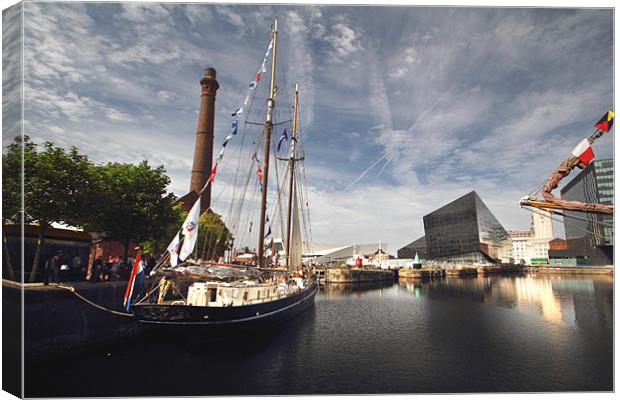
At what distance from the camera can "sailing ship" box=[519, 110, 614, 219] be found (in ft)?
33.4

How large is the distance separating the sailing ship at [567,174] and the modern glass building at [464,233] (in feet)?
354

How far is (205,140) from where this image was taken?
4975 centimetres

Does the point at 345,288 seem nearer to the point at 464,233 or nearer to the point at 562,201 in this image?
the point at 562,201

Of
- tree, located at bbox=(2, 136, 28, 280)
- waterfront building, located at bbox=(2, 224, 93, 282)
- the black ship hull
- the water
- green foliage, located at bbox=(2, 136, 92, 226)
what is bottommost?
the water

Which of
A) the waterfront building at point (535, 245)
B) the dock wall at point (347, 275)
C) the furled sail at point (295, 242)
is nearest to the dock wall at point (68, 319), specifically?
the furled sail at point (295, 242)

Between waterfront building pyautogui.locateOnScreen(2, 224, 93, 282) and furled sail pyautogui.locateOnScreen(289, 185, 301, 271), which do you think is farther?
furled sail pyautogui.locateOnScreen(289, 185, 301, 271)

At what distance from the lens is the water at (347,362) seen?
10.6m

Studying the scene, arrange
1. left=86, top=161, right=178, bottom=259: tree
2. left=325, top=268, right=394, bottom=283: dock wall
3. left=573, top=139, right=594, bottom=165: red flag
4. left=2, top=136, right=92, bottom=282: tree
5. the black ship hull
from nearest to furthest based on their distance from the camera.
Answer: left=573, top=139, right=594, bottom=165: red flag
the black ship hull
left=2, top=136, right=92, bottom=282: tree
left=86, top=161, right=178, bottom=259: tree
left=325, top=268, right=394, bottom=283: dock wall

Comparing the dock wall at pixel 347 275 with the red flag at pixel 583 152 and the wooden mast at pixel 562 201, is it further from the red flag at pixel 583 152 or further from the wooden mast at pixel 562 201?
the red flag at pixel 583 152

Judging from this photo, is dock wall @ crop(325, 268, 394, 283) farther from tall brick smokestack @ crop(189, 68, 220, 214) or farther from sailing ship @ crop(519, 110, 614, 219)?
sailing ship @ crop(519, 110, 614, 219)

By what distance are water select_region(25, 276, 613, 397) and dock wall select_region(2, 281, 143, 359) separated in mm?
563

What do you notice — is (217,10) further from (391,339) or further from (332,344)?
(391,339)

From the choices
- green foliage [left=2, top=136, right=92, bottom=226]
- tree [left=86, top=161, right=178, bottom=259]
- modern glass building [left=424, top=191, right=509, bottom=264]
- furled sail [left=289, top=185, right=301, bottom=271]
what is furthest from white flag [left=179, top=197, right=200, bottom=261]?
modern glass building [left=424, top=191, right=509, bottom=264]

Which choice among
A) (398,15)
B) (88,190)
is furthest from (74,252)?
(398,15)
